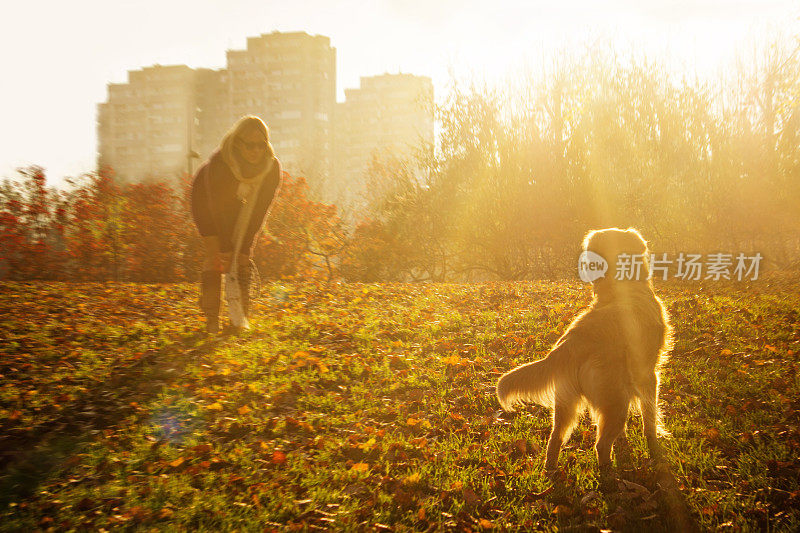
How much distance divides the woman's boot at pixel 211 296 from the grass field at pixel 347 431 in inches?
11.2

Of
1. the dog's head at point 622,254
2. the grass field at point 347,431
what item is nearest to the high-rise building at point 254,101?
the grass field at point 347,431

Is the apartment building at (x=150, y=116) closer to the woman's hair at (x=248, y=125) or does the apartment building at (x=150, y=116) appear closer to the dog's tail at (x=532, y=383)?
the woman's hair at (x=248, y=125)

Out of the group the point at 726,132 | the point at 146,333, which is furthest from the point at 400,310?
the point at 726,132

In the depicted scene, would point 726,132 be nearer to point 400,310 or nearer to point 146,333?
point 400,310

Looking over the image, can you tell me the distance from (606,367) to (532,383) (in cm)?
46

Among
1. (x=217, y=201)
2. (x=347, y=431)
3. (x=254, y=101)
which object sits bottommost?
(x=347, y=431)

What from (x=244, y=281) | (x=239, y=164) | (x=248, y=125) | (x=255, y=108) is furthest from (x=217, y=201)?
(x=255, y=108)

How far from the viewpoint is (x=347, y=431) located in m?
4.02

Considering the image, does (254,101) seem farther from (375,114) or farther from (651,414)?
(651,414)

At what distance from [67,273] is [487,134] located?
11915 mm

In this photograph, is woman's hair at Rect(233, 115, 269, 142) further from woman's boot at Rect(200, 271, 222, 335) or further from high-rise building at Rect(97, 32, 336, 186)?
high-rise building at Rect(97, 32, 336, 186)

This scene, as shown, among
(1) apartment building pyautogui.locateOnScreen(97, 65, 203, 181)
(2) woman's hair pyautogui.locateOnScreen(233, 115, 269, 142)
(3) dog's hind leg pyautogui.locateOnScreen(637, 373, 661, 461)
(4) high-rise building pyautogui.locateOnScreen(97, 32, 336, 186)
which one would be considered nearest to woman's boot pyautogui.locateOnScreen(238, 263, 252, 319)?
(2) woman's hair pyautogui.locateOnScreen(233, 115, 269, 142)

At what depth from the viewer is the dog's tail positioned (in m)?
3.28

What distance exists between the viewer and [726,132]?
15.4m
